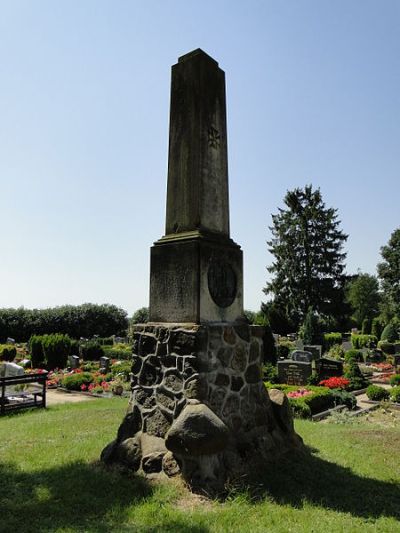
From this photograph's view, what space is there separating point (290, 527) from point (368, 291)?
6137cm

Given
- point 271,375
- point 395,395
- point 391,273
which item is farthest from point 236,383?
point 391,273

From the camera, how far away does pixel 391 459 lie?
5.95 metres

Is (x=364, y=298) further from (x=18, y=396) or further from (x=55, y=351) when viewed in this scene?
(x=18, y=396)

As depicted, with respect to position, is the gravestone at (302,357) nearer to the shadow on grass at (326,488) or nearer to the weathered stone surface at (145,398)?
the shadow on grass at (326,488)

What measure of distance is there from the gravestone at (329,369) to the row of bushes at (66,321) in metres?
26.3

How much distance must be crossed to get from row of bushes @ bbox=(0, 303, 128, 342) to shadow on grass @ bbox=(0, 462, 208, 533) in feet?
109

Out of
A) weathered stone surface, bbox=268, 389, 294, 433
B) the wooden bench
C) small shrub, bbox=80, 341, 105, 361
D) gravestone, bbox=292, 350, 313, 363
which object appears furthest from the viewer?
small shrub, bbox=80, 341, 105, 361

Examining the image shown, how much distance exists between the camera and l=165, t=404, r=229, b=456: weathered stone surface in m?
4.16

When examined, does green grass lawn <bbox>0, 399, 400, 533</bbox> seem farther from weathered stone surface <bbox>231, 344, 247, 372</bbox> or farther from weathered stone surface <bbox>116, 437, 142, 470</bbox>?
weathered stone surface <bbox>231, 344, 247, 372</bbox>

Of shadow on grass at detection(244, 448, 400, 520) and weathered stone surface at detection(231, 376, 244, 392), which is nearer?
shadow on grass at detection(244, 448, 400, 520)

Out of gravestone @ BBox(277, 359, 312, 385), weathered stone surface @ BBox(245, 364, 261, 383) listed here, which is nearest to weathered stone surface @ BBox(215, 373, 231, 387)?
weathered stone surface @ BBox(245, 364, 261, 383)

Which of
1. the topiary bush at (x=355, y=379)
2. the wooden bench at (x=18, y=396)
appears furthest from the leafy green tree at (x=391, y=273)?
the wooden bench at (x=18, y=396)

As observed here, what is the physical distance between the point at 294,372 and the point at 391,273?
33.3 meters

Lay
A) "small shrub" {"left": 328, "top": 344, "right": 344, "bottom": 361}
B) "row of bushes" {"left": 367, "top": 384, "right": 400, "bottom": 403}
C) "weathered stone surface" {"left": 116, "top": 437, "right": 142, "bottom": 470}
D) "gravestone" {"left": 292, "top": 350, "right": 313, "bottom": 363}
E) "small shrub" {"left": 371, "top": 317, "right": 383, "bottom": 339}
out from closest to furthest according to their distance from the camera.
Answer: "weathered stone surface" {"left": 116, "top": 437, "right": 142, "bottom": 470}
"row of bushes" {"left": 367, "top": 384, "right": 400, "bottom": 403}
"gravestone" {"left": 292, "top": 350, "right": 313, "bottom": 363}
"small shrub" {"left": 328, "top": 344, "right": 344, "bottom": 361}
"small shrub" {"left": 371, "top": 317, "right": 383, "bottom": 339}
